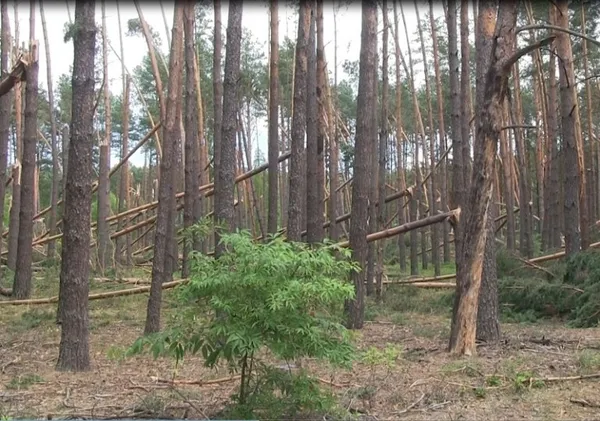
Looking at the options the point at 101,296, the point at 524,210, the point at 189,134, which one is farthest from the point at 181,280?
the point at 524,210

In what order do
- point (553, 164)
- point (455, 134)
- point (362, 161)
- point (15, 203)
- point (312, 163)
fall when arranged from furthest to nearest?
point (15, 203) → point (553, 164) → point (455, 134) → point (312, 163) → point (362, 161)

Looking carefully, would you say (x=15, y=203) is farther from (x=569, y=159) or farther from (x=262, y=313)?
(x=262, y=313)

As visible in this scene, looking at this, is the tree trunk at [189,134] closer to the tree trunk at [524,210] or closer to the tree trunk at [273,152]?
the tree trunk at [273,152]

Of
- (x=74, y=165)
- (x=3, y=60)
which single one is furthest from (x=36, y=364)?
(x=3, y=60)

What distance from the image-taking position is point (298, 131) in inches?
450

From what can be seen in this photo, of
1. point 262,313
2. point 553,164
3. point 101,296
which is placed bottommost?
point 101,296

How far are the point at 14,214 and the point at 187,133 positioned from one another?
6701 mm

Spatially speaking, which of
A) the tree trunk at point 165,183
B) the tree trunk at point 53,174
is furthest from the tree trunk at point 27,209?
the tree trunk at point 53,174

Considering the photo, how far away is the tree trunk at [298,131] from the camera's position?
1127cm

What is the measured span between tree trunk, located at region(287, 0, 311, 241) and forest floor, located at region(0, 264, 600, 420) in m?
2.43

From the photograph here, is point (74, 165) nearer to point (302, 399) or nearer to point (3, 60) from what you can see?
point (302, 399)

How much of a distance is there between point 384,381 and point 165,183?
4922mm

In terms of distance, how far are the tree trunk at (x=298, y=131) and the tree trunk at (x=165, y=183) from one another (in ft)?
7.13

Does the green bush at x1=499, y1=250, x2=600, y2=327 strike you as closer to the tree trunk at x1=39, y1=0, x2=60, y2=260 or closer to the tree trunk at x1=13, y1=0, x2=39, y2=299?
the tree trunk at x1=13, y1=0, x2=39, y2=299
